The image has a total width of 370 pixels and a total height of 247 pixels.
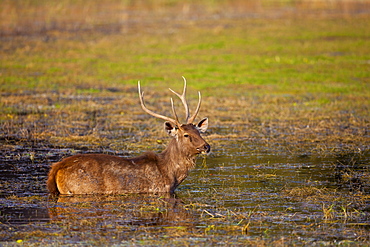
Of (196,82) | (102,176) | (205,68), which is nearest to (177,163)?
(102,176)

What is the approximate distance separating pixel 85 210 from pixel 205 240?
2045 millimetres

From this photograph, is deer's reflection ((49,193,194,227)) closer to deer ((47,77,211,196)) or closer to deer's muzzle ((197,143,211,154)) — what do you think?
deer ((47,77,211,196))

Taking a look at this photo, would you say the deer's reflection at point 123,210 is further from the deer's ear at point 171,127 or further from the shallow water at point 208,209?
the deer's ear at point 171,127

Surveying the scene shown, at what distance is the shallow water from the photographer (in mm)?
7691

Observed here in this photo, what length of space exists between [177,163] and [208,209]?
4.67 feet

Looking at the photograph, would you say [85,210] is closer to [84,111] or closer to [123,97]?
[84,111]

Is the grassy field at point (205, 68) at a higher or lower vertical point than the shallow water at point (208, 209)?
lower

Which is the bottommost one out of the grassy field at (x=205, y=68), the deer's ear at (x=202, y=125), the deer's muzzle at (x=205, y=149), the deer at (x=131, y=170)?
the grassy field at (x=205, y=68)

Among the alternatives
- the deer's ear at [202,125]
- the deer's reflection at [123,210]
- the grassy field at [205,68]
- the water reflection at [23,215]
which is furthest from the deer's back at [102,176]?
the grassy field at [205,68]

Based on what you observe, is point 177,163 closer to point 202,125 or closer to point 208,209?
point 202,125

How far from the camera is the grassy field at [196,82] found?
44.4 feet

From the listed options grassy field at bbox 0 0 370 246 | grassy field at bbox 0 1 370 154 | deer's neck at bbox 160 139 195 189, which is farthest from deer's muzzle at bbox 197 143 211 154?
grassy field at bbox 0 1 370 154

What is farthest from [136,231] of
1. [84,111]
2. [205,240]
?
[84,111]

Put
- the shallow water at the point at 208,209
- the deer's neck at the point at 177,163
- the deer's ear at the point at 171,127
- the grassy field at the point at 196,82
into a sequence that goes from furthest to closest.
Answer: the grassy field at the point at 196,82 → the deer's ear at the point at 171,127 → the deer's neck at the point at 177,163 → the shallow water at the point at 208,209
